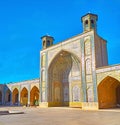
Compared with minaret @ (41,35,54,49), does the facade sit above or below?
below

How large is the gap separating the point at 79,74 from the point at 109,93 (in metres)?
4.88

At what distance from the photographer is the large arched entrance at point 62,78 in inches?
837

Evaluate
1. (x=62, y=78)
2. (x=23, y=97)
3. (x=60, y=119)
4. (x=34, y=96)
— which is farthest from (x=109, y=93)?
(x=23, y=97)

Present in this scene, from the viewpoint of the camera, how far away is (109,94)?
54.3 feet

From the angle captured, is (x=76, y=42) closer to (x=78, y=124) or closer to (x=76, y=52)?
(x=76, y=52)

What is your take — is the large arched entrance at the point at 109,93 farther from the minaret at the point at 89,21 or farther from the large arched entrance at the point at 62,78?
the minaret at the point at 89,21

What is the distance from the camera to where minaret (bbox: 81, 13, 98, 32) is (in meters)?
17.9

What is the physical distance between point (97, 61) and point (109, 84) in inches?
96.8

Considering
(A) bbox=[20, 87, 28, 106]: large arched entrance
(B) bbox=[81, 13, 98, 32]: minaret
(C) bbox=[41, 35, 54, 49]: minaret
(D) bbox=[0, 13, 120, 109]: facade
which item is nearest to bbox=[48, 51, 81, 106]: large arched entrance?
(D) bbox=[0, 13, 120, 109]: facade

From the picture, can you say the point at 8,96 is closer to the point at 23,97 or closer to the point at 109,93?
the point at 23,97

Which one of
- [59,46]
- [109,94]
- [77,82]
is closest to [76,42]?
[59,46]

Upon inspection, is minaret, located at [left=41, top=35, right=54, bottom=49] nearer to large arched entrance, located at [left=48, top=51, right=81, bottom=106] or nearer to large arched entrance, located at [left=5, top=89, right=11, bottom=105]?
large arched entrance, located at [left=48, top=51, right=81, bottom=106]

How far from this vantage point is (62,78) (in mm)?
23141

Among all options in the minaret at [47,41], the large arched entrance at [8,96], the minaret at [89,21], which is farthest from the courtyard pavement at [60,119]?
the large arched entrance at [8,96]
